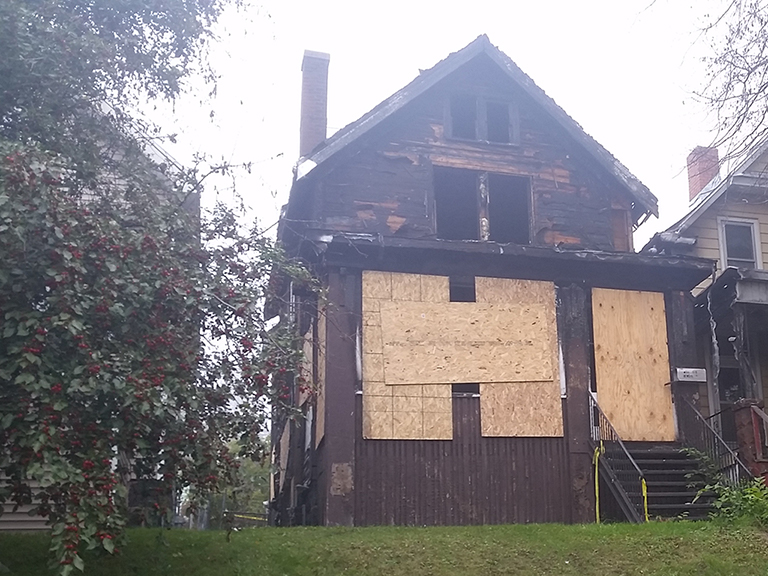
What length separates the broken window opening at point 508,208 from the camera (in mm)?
18375

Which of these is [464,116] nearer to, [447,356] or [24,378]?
[447,356]

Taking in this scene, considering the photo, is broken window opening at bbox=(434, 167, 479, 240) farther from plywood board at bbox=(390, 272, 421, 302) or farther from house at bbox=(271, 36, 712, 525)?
plywood board at bbox=(390, 272, 421, 302)

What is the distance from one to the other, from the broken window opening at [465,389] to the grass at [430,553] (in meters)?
3.49

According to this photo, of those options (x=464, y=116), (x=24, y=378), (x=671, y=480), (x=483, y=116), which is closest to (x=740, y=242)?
(x=483, y=116)

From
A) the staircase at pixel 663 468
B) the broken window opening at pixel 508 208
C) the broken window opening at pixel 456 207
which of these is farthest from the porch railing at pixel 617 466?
the broken window opening at pixel 456 207

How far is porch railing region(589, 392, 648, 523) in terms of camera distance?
14.2 meters

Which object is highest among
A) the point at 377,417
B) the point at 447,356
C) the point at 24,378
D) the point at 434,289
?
the point at 434,289

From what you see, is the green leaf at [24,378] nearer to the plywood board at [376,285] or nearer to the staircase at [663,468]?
the plywood board at [376,285]

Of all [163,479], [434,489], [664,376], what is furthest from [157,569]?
[664,376]

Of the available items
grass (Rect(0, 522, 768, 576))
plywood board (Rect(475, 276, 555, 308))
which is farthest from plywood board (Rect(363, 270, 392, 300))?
grass (Rect(0, 522, 768, 576))

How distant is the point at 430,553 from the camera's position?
1123cm

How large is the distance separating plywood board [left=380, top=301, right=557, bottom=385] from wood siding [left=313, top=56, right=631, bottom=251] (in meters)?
1.84

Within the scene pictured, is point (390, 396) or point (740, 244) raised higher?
point (740, 244)

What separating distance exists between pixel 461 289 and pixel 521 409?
2353mm
